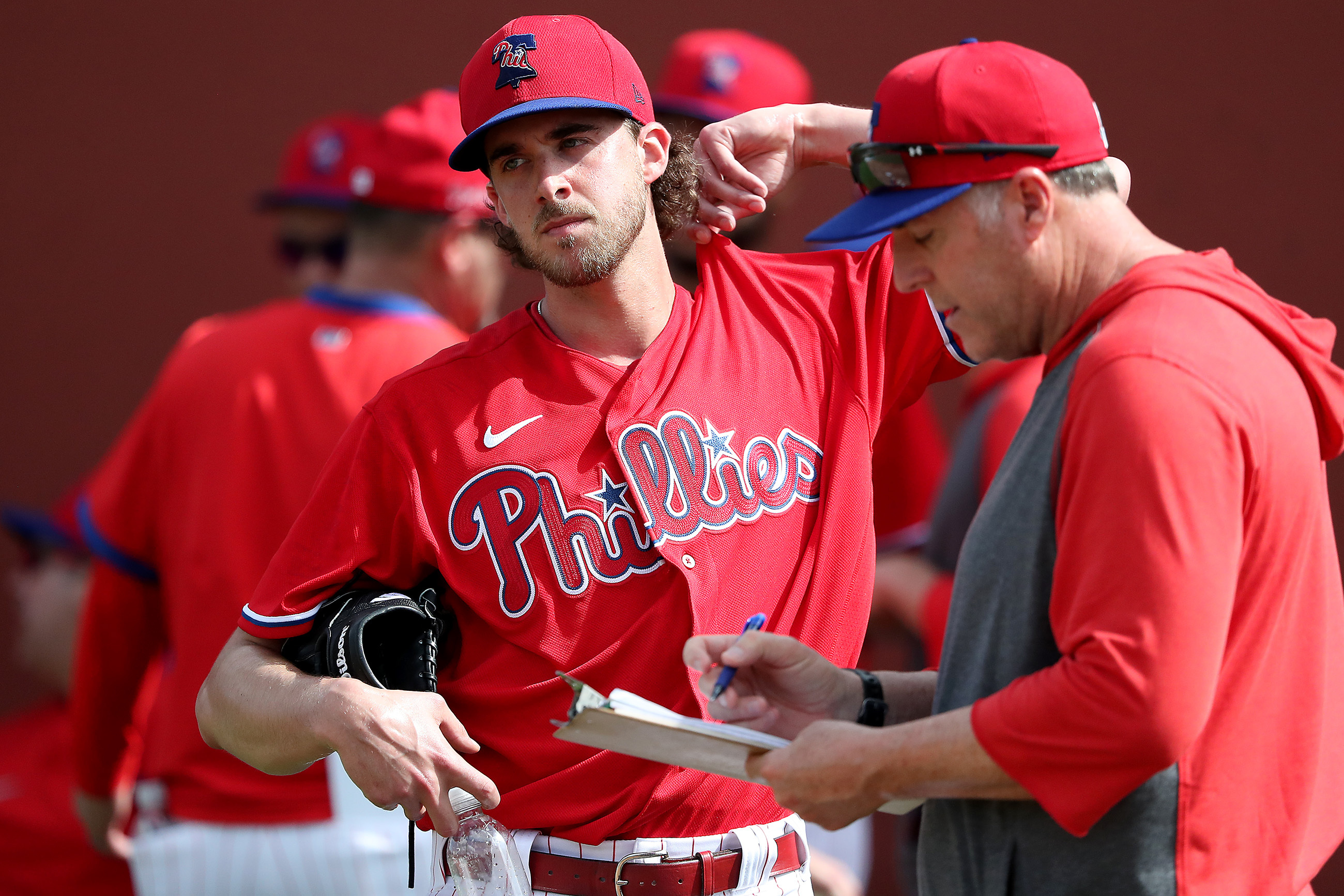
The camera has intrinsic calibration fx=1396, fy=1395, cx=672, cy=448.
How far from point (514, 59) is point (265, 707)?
1133mm

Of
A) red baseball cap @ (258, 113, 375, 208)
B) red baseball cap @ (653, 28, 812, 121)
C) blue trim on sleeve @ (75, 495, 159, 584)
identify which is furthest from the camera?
red baseball cap @ (653, 28, 812, 121)

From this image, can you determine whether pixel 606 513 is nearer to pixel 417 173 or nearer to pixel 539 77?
pixel 539 77

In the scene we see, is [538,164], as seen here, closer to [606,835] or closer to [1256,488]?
[606,835]

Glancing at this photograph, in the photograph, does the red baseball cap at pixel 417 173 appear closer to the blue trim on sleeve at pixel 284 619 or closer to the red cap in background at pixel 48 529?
the red cap in background at pixel 48 529

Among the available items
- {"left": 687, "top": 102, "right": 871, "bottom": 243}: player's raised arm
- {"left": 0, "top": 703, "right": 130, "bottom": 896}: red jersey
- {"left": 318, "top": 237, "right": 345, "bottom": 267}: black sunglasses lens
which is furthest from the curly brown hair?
{"left": 0, "top": 703, "right": 130, "bottom": 896}: red jersey

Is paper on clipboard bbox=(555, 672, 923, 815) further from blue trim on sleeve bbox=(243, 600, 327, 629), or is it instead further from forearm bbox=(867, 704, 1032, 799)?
blue trim on sleeve bbox=(243, 600, 327, 629)

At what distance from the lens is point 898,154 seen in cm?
183

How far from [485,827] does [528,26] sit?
1348 millimetres

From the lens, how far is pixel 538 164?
2.39 metres

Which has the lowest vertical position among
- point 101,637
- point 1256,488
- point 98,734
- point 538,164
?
point 98,734

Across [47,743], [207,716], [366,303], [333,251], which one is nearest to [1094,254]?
[207,716]

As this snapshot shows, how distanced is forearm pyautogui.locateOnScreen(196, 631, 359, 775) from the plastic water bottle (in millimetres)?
255

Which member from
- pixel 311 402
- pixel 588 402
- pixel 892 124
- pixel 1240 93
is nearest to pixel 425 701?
pixel 588 402

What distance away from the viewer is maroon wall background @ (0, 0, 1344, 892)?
494 centimetres
